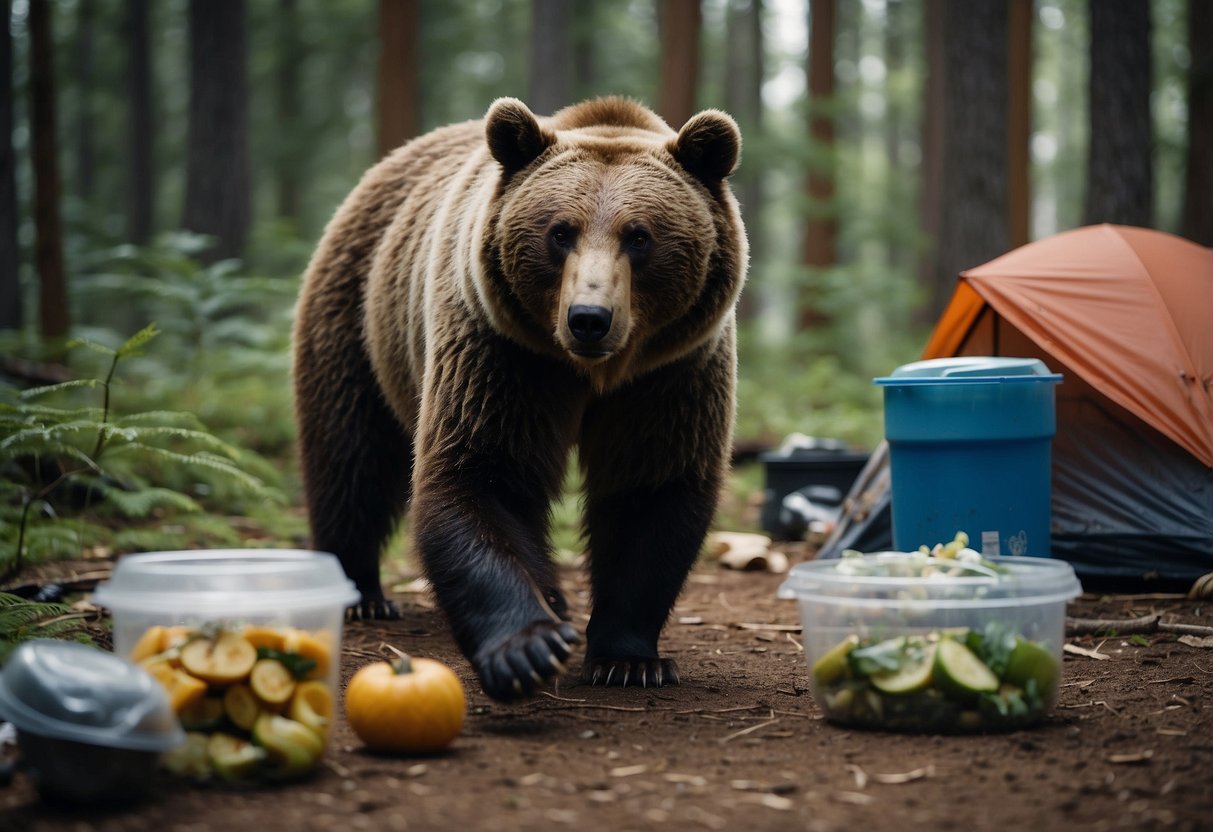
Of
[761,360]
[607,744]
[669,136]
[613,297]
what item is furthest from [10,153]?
[761,360]

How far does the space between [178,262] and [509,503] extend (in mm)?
6561

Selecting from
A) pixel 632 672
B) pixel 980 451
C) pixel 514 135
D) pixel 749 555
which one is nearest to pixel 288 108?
pixel 749 555

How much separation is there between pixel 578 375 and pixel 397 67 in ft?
36.0

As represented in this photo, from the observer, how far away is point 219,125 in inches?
563

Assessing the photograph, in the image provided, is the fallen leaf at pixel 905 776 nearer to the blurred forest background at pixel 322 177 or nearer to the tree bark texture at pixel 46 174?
the blurred forest background at pixel 322 177

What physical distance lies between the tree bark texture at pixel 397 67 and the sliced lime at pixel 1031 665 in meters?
11.9

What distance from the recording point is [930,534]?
5488 millimetres

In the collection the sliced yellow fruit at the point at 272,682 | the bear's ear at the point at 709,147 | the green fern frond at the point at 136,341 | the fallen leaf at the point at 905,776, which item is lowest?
the fallen leaf at the point at 905,776

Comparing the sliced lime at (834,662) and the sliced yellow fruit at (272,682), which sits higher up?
the sliced yellow fruit at (272,682)

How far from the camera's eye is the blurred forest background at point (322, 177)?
25.6ft

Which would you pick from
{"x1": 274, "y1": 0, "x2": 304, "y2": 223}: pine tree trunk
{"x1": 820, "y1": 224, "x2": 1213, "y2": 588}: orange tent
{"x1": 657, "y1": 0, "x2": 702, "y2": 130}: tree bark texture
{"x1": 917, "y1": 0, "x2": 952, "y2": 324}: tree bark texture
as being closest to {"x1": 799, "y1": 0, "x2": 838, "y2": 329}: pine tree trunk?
{"x1": 917, "y1": 0, "x2": 952, "y2": 324}: tree bark texture

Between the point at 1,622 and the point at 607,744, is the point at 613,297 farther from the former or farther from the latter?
the point at 1,622

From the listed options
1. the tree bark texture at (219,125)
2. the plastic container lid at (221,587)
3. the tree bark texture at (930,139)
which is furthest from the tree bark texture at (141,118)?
the plastic container lid at (221,587)

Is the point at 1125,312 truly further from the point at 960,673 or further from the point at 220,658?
the point at 220,658
